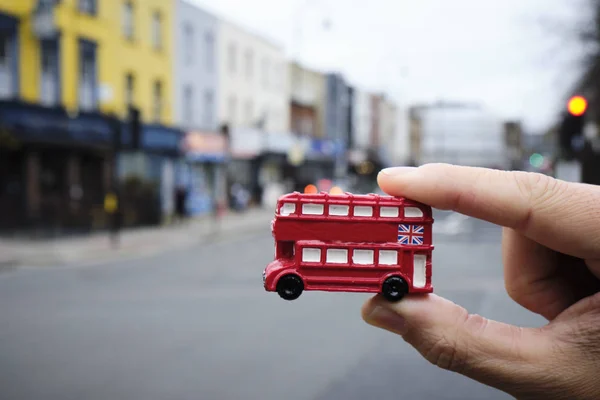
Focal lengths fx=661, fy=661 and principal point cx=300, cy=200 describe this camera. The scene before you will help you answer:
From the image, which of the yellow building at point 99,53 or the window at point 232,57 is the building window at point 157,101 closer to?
the yellow building at point 99,53

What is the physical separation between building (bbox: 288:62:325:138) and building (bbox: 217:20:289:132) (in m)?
1.96

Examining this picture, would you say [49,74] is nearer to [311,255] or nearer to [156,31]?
[156,31]

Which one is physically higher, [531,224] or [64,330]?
[531,224]

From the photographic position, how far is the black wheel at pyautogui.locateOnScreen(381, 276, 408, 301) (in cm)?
173

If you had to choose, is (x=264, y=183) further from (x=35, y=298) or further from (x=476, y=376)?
(x=476, y=376)

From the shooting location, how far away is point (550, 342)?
5.93 ft

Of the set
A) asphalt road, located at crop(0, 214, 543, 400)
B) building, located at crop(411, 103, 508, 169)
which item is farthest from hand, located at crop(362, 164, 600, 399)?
building, located at crop(411, 103, 508, 169)

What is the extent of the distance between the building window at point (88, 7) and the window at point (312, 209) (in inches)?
1016

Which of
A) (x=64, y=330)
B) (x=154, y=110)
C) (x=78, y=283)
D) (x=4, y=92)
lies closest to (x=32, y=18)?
(x=4, y=92)

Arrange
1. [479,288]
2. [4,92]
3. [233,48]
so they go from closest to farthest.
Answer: [479,288] → [4,92] → [233,48]

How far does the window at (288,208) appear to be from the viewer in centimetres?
175

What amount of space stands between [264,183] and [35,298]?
27060 mm

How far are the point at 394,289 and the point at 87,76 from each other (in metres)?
26.4

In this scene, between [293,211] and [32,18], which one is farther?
[32,18]
